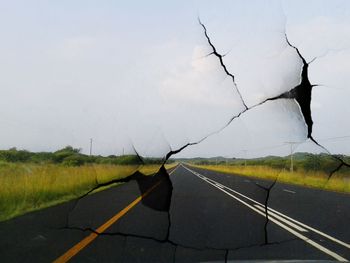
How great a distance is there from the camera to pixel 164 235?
8.09 m

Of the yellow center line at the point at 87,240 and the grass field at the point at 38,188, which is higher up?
the grass field at the point at 38,188

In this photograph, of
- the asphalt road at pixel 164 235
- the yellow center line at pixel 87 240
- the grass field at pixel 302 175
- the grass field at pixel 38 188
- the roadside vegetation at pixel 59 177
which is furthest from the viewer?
the grass field at pixel 38 188

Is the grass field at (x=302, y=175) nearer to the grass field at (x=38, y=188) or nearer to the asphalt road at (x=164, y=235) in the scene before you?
the asphalt road at (x=164, y=235)

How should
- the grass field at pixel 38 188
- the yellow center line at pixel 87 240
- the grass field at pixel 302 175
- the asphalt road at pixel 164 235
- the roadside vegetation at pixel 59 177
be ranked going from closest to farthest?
1. the roadside vegetation at pixel 59 177
2. the yellow center line at pixel 87 240
3. the asphalt road at pixel 164 235
4. the grass field at pixel 302 175
5. the grass field at pixel 38 188

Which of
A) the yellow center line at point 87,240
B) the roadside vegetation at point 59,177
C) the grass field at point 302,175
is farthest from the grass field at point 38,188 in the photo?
the grass field at point 302,175

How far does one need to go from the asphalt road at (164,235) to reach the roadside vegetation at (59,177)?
43cm

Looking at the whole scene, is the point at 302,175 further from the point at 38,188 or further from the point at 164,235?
the point at 164,235

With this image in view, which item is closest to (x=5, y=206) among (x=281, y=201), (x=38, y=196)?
(x=38, y=196)

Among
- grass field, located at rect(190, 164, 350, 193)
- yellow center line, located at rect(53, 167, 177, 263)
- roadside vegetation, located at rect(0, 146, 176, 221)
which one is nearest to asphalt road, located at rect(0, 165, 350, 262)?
yellow center line, located at rect(53, 167, 177, 263)

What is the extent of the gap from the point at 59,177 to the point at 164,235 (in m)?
3.52

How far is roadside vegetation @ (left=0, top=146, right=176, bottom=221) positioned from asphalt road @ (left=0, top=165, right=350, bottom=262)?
1.41 ft

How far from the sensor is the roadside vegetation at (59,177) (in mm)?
6000

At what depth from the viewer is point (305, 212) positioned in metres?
12.6

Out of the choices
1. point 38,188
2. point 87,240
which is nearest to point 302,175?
point 38,188
